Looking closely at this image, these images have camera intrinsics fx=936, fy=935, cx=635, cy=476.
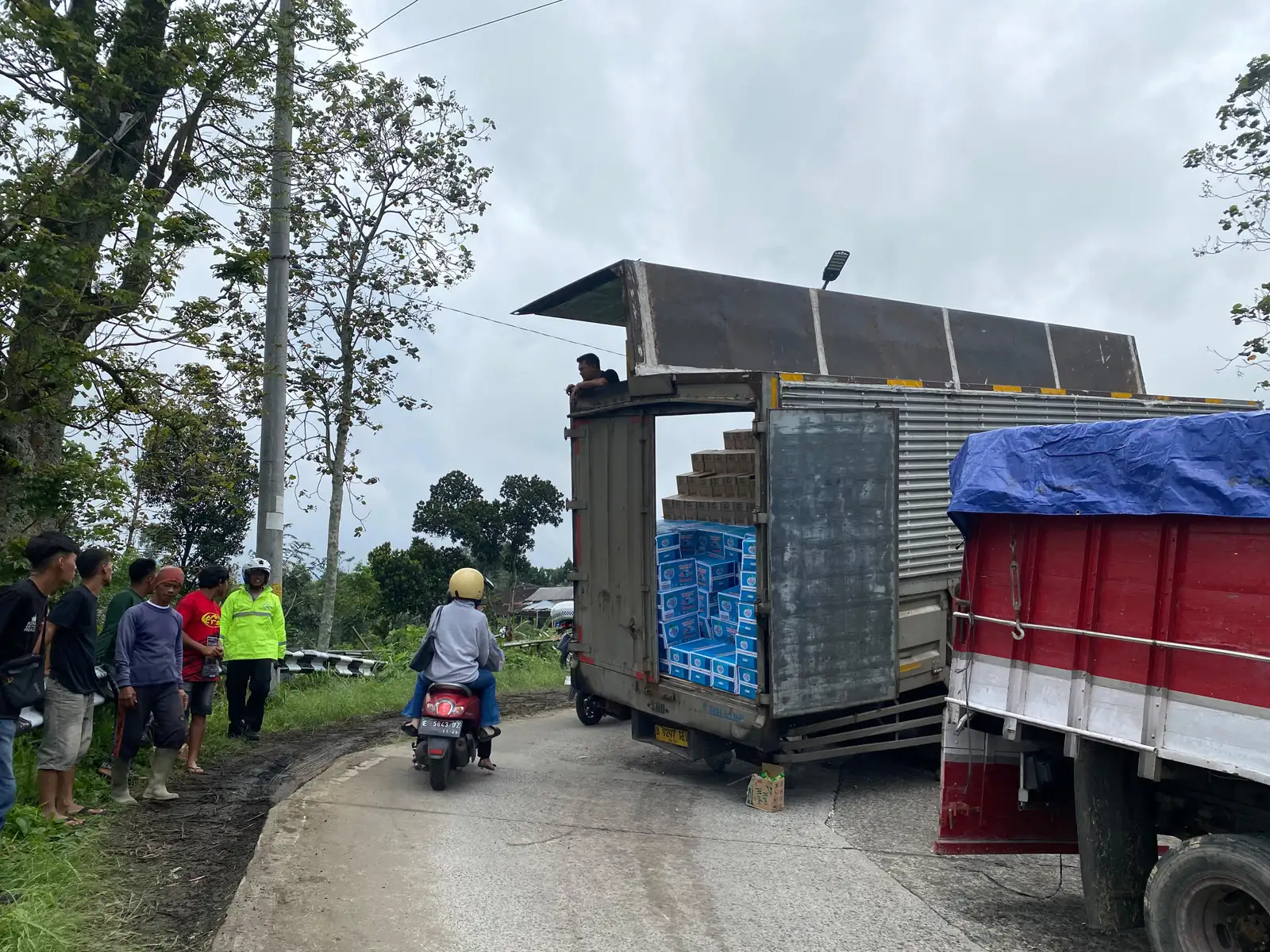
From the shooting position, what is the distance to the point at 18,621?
4.68 metres

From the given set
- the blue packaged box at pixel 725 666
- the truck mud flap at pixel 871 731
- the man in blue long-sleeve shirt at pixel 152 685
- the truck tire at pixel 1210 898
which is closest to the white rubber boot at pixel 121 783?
the man in blue long-sleeve shirt at pixel 152 685

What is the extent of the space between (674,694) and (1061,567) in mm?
3509

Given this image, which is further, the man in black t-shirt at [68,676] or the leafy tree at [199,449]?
the leafy tree at [199,449]

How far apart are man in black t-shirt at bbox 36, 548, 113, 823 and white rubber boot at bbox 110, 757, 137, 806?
512 mm

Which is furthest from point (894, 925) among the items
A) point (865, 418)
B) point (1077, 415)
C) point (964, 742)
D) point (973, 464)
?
point (1077, 415)

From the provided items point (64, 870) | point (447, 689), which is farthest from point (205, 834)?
point (447, 689)

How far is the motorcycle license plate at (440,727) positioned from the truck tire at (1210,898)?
15.2ft

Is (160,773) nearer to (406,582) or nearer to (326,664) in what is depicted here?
(326,664)

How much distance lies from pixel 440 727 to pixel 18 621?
3.05 metres

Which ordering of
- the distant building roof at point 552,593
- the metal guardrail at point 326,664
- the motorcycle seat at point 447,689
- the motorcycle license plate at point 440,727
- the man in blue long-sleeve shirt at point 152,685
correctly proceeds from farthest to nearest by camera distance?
the distant building roof at point 552,593 < the metal guardrail at point 326,664 < the motorcycle seat at point 447,689 < the motorcycle license plate at point 440,727 < the man in blue long-sleeve shirt at point 152,685

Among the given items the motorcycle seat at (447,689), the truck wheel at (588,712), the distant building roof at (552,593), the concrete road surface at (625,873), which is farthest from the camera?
the distant building roof at (552,593)

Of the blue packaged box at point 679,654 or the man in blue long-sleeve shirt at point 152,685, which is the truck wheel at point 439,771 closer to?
the man in blue long-sleeve shirt at point 152,685

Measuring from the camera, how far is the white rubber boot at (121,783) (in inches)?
247

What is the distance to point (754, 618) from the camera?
21.6ft
